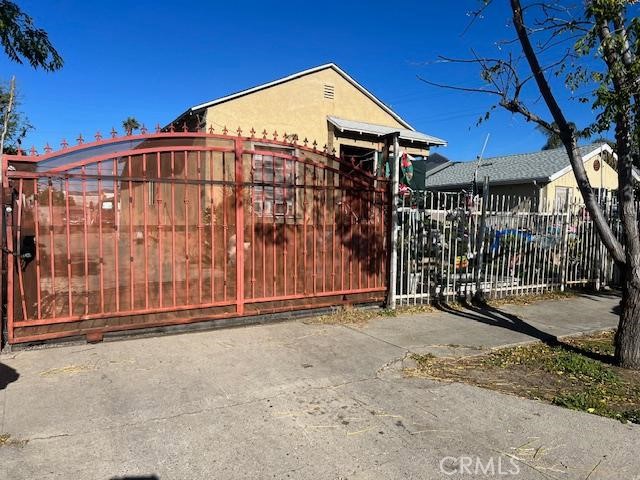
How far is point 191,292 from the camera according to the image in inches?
229

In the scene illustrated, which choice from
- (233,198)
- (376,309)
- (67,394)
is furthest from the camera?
(376,309)

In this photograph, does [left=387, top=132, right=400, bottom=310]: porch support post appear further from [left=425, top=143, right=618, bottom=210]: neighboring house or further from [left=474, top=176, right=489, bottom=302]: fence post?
[left=425, top=143, right=618, bottom=210]: neighboring house

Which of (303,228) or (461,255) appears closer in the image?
(303,228)

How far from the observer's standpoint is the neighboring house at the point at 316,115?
445 inches

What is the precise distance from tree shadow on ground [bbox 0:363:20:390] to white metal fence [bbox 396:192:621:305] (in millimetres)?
5297

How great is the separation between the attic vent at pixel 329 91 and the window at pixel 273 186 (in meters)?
7.05

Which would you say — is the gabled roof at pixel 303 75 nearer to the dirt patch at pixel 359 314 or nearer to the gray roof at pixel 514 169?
the dirt patch at pixel 359 314

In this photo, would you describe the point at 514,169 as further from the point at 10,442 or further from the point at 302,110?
the point at 10,442

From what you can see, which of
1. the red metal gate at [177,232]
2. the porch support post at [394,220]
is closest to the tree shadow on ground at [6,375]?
the red metal gate at [177,232]

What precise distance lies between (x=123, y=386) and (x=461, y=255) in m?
6.03

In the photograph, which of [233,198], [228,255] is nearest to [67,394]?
[228,255]

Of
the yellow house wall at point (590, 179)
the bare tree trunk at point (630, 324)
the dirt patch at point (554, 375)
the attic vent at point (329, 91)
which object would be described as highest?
the attic vent at point (329, 91)

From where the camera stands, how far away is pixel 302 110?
12320 mm

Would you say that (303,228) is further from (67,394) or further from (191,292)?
(67,394)
